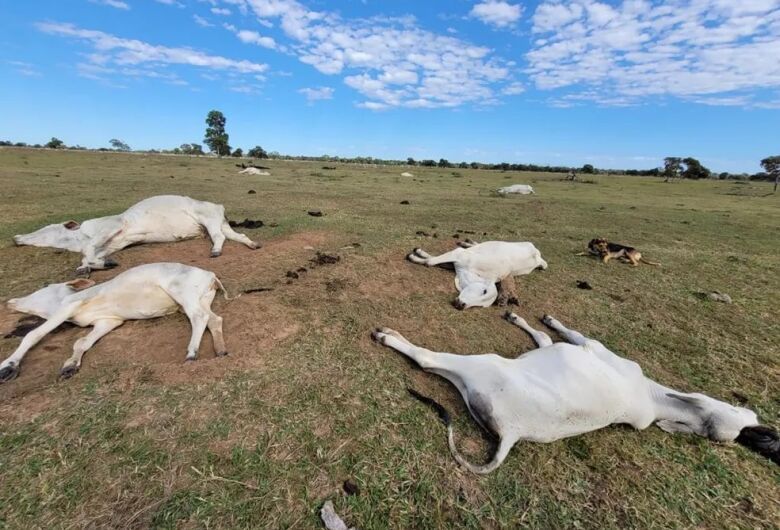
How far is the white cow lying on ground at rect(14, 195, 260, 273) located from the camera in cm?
646

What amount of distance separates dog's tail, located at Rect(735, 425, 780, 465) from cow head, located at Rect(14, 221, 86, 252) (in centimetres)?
890

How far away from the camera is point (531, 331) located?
4.99 m

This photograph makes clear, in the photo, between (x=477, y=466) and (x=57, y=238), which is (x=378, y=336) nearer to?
(x=477, y=466)

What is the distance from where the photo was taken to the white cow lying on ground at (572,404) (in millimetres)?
3197

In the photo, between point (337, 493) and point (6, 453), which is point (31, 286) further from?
point (337, 493)

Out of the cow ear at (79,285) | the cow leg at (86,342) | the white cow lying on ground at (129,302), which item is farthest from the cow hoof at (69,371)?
the cow ear at (79,285)

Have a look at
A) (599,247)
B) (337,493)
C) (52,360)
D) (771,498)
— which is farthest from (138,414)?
(599,247)

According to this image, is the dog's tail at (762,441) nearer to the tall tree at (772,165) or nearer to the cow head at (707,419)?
the cow head at (707,419)

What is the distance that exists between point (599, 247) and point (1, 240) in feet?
39.1

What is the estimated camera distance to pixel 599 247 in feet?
28.8

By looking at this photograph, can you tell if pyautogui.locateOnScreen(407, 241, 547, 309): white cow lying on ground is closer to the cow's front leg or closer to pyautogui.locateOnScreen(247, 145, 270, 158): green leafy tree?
the cow's front leg

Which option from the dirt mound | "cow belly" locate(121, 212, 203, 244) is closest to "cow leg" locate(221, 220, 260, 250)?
"cow belly" locate(121, 212, 203, 244)

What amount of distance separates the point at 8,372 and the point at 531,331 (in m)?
5.36

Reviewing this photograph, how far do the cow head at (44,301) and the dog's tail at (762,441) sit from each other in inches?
261
